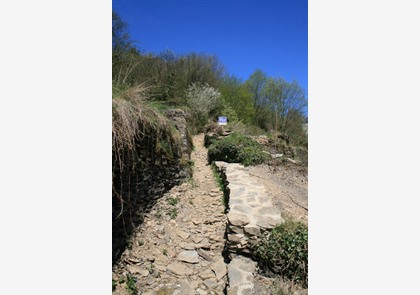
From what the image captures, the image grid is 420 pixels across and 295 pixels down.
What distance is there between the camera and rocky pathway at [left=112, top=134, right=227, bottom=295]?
233 cm

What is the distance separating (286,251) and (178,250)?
1.27 meters

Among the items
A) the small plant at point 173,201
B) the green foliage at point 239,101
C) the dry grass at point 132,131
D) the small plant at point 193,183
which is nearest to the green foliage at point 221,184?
the small plant at point 193,183

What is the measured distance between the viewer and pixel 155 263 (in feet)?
8.55

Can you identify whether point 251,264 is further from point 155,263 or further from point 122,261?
point 122,261

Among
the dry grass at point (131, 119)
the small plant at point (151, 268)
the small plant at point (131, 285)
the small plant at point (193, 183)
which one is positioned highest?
the dry grass at point (131, 119)

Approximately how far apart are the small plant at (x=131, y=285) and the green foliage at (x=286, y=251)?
4.02ft

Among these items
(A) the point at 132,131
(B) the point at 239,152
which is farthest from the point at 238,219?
(B) the point at 239,152

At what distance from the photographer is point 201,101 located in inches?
442

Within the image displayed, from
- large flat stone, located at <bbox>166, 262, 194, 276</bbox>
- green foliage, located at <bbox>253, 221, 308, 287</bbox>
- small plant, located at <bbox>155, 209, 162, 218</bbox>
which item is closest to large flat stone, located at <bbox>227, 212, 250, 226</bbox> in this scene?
green foliage, located at <bbox>253, 221, 308, 287</bbox>

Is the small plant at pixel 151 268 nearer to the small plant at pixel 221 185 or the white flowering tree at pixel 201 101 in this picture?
the small plant at pixel 221 185

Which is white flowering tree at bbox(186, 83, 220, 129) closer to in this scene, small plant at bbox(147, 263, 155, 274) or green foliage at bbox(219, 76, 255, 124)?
green foliage at bbox(219, 76, 255, 124)

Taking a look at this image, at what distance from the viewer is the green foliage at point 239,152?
586cm
